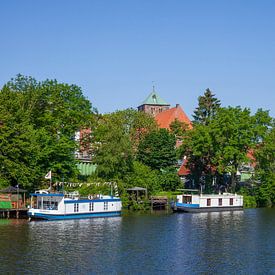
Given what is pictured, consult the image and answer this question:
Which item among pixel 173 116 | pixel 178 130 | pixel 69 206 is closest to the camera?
pixel 69 206

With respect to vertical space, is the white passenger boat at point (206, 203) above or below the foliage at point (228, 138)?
below

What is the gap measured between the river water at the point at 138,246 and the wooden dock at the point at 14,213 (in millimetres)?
3763

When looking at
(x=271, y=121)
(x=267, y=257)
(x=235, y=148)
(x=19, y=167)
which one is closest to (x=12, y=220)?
(x=19, y=167)

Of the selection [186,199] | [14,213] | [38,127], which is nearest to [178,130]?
[186,199]

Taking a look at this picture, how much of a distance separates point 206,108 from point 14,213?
48.5 meters

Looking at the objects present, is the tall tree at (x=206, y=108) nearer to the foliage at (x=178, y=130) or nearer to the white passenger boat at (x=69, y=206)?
the foliage at (x=178, y=130)

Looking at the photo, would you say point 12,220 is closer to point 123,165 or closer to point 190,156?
point 123,165

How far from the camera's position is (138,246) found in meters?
46.7

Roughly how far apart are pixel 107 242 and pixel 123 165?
118ft

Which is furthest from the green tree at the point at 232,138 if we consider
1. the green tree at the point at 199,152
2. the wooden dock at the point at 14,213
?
the wooden dock at the point at 14,213

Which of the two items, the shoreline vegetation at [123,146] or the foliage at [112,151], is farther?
the foliage at [112,151]

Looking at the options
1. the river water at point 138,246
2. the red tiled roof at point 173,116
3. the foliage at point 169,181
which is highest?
the red tiled roof at point 173,116

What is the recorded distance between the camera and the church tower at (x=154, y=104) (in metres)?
184

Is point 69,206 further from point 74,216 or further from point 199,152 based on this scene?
point 199,152
